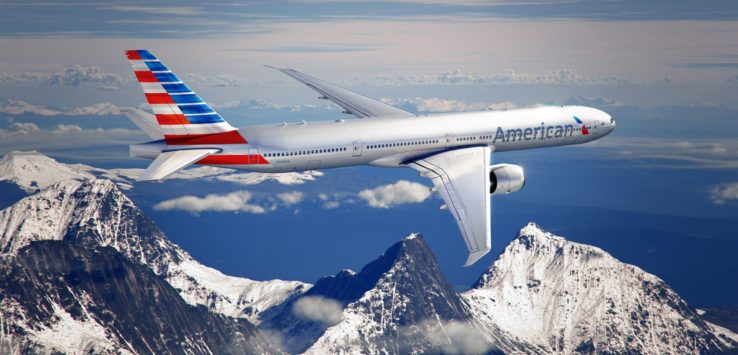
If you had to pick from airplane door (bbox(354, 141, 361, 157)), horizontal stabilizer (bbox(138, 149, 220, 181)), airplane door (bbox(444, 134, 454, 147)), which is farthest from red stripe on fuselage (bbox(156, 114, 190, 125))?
airplane door (bbox(444, 134, 454, 147))

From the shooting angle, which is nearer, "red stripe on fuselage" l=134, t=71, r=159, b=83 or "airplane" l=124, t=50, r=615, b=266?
"red stripe on fuselage" l=134, t=71, r=159, b=83

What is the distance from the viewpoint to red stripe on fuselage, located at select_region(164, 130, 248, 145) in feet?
251

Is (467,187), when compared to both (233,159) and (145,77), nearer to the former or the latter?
(233,159)

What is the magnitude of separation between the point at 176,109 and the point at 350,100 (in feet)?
93.9

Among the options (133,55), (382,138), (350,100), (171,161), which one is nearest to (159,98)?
(133,55)

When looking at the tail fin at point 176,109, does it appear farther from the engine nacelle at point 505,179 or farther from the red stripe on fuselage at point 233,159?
the engine nacelle at point 505,179

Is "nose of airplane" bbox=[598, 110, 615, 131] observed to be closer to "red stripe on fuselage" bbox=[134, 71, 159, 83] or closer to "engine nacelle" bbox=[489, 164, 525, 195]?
"engine nacelle" bbox=[489, 164, 525, 195]

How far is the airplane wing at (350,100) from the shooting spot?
9550 centimetres

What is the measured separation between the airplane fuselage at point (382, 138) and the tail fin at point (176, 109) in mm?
969

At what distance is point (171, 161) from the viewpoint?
73.6 metres

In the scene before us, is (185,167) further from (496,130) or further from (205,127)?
(496,130)

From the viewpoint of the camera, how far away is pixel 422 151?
280 ft

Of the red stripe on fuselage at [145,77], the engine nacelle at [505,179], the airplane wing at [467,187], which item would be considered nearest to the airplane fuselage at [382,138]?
the airplane wing at [467,187]

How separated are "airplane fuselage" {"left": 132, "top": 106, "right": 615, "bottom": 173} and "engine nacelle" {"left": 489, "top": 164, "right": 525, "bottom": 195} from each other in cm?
648
